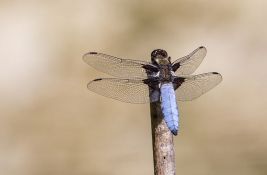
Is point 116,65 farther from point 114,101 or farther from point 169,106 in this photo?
point 114,101

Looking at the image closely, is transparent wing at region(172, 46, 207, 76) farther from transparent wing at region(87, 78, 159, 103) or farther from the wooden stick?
the wooden stick

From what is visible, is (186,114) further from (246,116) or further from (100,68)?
(100,68)

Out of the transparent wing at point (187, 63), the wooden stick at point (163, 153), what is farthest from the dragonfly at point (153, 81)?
the wooden stick at point (163, 153)

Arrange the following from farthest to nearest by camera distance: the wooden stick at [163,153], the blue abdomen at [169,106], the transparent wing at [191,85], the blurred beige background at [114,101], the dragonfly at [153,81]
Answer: the blurred beige background at [114,101], the transparent wing at [191,85], the dragonfly at [153,81], the blue abdomen at [169,106], the wooden stick at [163,153]

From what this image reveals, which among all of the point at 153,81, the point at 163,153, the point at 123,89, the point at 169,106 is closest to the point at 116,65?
the point at 123,89

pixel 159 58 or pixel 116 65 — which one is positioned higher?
pixel 116 65

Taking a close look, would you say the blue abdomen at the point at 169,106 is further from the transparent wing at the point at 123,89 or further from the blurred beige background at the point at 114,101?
the blurred beige background at the point at 114,101

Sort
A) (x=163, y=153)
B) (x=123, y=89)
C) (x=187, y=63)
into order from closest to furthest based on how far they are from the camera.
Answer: (x=163, y=153), (x=123, y=89), (x=187, y=63)

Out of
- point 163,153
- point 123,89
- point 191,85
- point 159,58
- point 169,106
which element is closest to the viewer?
point 163,153
